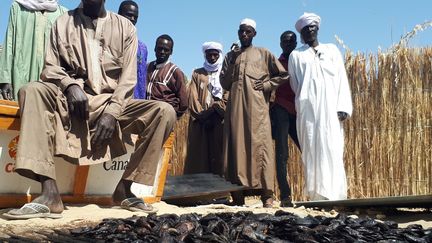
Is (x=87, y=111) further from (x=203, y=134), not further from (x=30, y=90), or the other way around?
(x=203, y=134)

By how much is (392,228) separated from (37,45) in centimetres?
359

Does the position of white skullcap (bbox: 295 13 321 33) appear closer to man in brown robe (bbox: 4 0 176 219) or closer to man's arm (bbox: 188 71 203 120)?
man's arm (bbox: 188 71 203 120)

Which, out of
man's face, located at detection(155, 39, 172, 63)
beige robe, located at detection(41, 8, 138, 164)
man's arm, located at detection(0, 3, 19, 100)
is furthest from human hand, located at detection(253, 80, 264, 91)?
man's arm, located at detection(0, 3, 19, 100)

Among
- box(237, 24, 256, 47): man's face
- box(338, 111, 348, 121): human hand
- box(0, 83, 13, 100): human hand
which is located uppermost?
box(237, 24, 256, 47): man's face

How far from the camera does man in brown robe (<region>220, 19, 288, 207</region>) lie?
19.8 ft

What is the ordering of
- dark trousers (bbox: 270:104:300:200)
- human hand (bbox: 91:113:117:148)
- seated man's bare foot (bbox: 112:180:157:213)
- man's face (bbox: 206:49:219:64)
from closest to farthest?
1. human hand (bbox: 91:113:117:148)
2. seated man's bare foot (bbox: 112:180:157:213)
3. dark trousers (bbox: 270:104:300:200)
4. man's face (bbox: 206:49:219:64)

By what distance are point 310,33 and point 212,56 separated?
157cm

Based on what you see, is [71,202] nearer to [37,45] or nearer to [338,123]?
[37,45]

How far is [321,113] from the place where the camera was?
611 cm

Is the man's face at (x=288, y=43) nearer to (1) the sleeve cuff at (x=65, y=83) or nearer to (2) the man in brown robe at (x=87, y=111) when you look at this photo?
(2) the man in brown robe at (x=87, y=111)

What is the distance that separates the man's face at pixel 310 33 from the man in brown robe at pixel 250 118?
419 millimetres

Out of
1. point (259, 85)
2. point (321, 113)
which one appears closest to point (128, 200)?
point (259, 85)

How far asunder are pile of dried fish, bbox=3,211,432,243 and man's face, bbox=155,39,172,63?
11.5 ft

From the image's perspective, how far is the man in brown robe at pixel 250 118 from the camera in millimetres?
6031
